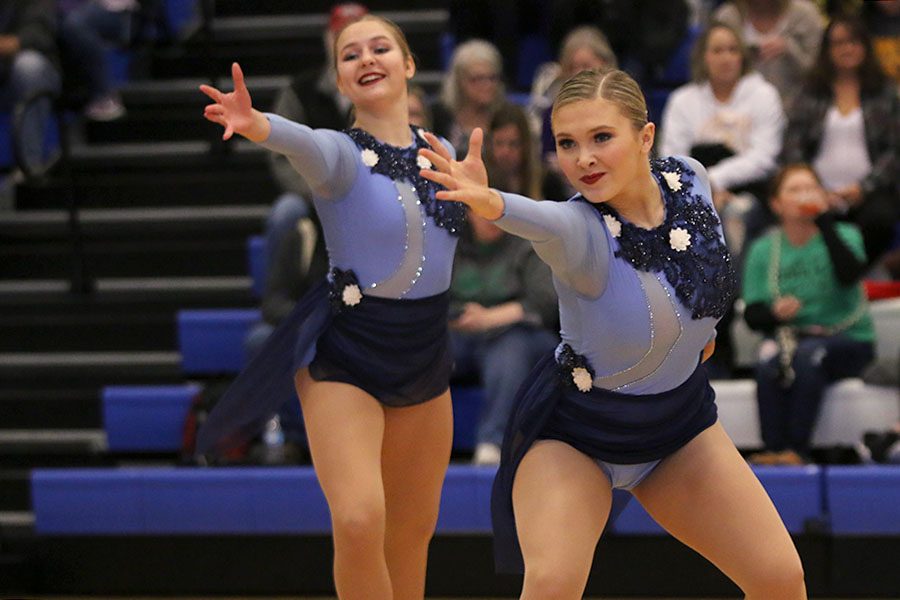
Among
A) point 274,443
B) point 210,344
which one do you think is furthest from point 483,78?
point 274,443

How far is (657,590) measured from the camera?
5.42m

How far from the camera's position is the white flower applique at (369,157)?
3.82 m

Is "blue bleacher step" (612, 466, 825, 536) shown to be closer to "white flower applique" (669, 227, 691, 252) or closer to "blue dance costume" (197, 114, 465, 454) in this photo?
"blue dance costume" (197, 114, 465, 454)

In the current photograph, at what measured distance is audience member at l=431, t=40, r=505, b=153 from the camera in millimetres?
6312

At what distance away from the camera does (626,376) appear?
10.8 feet

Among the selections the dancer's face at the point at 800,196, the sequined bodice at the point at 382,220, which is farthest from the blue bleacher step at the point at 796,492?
the sequined bodice at the point at 382,220

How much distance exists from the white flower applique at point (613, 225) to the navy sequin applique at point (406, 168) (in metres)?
0.72

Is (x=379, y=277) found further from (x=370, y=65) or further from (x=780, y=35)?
(x=780, y=35)

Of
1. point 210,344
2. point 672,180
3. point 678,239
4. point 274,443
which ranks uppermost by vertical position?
point 672,180

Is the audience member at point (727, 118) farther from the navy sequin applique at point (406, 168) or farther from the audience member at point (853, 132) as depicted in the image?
the navy sequin applique at point (406, 168)

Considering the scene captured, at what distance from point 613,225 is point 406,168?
2.62 feet

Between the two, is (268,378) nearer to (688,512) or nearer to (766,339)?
(688,512)

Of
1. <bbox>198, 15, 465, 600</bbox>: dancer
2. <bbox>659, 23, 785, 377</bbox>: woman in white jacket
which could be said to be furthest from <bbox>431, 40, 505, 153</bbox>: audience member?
<bbox>198, 15, 465, 600</bbox>: dancer

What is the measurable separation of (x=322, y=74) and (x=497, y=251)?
1245mm
